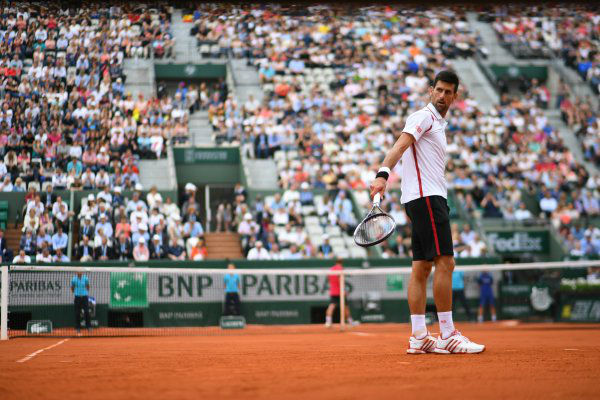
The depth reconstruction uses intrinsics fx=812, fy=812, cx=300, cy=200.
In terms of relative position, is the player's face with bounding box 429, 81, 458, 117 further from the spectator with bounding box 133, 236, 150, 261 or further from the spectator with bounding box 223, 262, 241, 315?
the spectator with bounding box 133, 236, 150, 261

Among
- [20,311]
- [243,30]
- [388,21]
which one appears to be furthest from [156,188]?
[388,21]

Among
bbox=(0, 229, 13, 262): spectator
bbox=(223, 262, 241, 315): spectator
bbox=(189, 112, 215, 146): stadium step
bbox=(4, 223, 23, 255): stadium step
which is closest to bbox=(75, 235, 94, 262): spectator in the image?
bbox=(4, 223, 23, 255): stadium step

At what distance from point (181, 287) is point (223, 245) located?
3700mm

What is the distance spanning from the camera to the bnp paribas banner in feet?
49.5

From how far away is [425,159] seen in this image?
698cm

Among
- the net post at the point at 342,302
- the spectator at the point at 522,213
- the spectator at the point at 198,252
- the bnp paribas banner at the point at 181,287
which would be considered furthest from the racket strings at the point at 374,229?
the spectator at the point at 522,213

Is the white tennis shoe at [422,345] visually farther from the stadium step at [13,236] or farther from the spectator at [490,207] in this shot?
the spectator at [490,207]

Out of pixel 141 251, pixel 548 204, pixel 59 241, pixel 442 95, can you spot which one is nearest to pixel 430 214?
pixel 442 95

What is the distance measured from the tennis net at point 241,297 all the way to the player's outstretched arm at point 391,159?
8.97 metres

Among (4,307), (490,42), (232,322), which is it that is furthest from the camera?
(490,42)

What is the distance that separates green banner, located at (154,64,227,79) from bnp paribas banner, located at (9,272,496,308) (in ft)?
31.9

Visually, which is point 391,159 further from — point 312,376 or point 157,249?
point 157,249

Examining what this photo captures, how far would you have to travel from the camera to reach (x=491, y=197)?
23328 mm

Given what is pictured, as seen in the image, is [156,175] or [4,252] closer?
[4,252]
